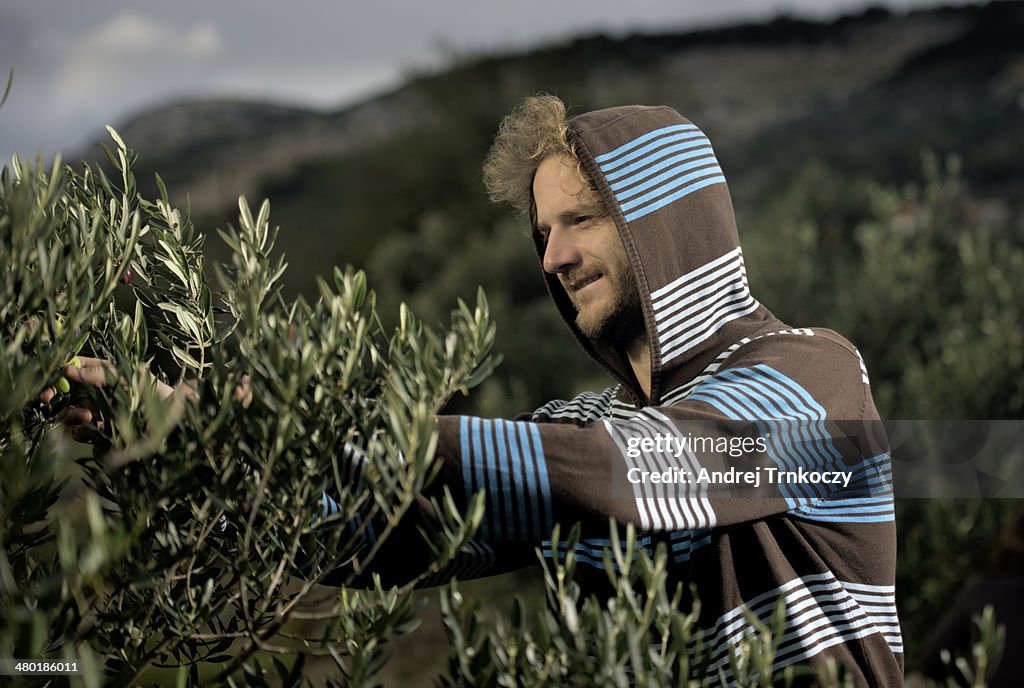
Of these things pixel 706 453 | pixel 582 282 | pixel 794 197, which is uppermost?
pixel 582 282

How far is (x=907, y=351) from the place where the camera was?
10258 mm

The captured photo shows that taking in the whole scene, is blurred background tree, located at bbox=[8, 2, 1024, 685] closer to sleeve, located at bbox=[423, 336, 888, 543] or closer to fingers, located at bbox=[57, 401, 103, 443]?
fingers, located at bbox=[57, 401, 103, 443]

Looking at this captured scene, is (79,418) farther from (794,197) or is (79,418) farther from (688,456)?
(794,197)

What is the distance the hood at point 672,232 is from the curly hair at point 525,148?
0.15 meters

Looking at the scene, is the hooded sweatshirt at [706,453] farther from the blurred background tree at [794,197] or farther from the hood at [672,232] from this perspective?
the blurred background tree at [794,197]

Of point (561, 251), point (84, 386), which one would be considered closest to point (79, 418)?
point (84, 386)

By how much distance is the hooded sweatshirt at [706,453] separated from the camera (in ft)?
6.35

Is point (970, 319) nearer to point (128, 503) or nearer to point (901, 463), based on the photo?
point (901, 463)

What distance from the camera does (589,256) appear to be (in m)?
2.92

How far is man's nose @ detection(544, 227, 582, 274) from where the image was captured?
116 inches

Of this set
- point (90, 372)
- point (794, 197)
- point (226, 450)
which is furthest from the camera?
point (794, 197)

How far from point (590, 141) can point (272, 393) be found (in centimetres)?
153

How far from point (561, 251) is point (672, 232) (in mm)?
343

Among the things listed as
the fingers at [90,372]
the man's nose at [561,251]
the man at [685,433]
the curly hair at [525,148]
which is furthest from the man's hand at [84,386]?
the curly hair at [525,148]
